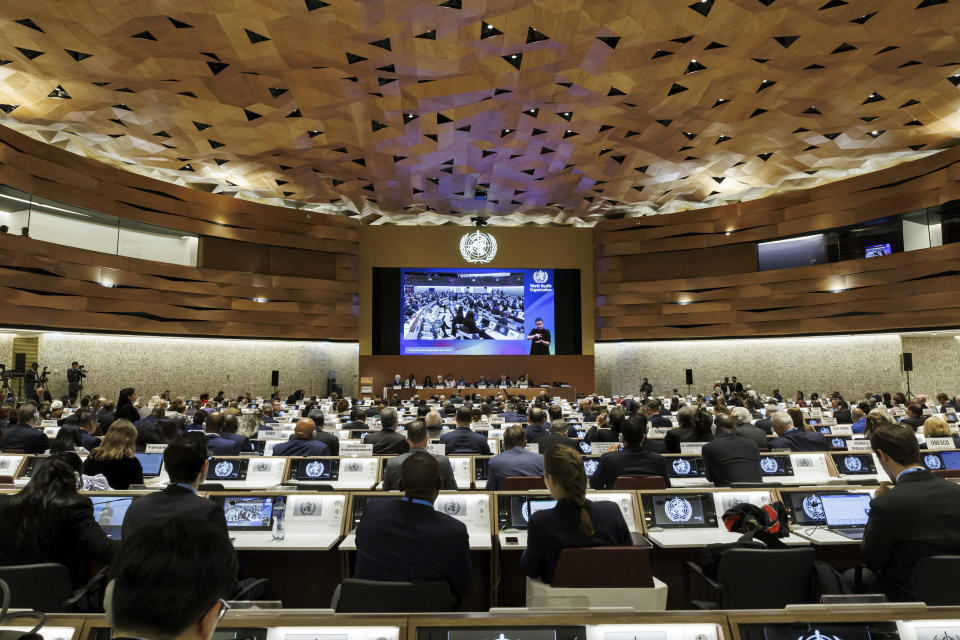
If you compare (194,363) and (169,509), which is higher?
(194,363)

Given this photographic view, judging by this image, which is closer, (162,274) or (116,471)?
(116,471)

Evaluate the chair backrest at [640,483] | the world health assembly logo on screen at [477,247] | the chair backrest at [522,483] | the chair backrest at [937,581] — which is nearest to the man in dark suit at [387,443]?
the chair backrest at [522,483]

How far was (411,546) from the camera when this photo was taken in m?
2.51

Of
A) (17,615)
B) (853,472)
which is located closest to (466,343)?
(853,472)

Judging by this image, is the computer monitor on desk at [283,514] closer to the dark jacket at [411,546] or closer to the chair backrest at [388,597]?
the dark jacket at [411,546]

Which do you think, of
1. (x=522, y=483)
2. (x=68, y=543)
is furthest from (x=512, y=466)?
(x=68, y=543)

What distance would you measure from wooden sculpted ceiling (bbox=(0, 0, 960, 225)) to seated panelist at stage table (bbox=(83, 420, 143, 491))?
26.8ft

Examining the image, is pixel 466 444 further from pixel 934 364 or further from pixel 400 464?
pixel 934 364

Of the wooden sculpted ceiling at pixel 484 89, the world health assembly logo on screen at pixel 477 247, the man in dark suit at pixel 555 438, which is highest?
the wooden sculpted ceiling at pixel 484 89

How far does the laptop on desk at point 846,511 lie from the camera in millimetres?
3750

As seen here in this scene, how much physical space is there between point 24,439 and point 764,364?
20.7 m

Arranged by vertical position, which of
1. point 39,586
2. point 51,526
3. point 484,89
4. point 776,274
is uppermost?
point 484,89

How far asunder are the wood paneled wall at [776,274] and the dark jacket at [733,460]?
46.4 feet

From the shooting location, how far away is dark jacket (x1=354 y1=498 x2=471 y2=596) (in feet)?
8.16
